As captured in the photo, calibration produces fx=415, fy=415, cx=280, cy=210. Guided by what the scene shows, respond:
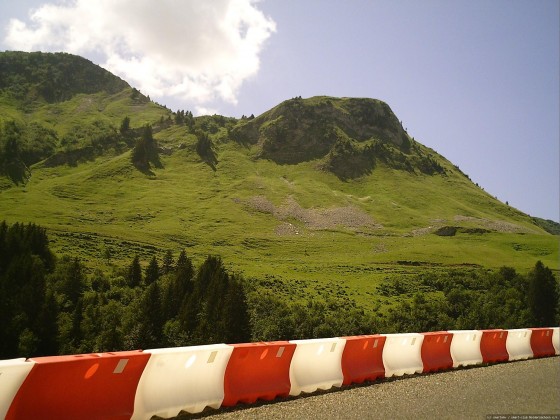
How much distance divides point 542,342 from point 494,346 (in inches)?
139

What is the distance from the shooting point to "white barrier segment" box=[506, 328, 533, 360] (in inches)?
599

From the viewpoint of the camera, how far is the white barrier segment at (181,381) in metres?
7.39

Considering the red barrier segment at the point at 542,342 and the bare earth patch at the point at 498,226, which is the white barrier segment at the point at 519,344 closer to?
the red barrier segment at the point at 542,342

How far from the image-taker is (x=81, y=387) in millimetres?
6664

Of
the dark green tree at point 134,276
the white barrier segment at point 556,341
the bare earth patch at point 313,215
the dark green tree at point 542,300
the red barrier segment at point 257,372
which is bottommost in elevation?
the dark green tree at point 134,276

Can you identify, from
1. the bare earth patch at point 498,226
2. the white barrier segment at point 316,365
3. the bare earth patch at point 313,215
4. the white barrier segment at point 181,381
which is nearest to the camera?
the white barrier segment at point 181,381

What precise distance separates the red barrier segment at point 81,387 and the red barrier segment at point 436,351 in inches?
341

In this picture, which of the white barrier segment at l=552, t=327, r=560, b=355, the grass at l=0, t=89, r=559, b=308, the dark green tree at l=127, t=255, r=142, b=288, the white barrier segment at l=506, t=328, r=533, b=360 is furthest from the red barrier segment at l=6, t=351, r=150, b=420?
the dark green tree at l=127, t=255, r=142, b=288

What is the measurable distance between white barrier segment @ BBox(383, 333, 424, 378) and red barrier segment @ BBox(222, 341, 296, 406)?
3479 millimetres

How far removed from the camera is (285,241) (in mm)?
154250

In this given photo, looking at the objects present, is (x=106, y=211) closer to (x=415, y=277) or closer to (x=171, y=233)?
(x=171, y=233)

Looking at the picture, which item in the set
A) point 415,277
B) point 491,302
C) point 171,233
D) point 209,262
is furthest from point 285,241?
point 491,302

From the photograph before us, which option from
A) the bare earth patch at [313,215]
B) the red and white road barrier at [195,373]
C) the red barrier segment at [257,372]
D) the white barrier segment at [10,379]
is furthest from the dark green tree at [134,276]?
the white barrier segment at [10,379]

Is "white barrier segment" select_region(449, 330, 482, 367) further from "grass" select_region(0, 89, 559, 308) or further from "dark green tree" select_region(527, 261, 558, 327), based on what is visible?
"dark green tree" select_region(527, 261, 558, 327)
